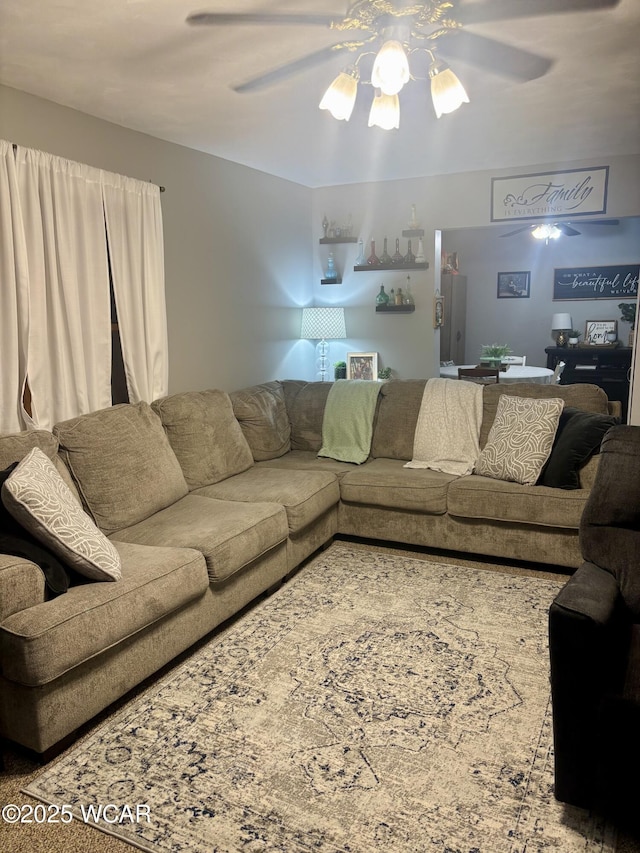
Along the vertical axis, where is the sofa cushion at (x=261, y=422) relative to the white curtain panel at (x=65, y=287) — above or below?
below

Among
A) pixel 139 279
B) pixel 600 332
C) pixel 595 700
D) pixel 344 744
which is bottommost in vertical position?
pixel 344 744

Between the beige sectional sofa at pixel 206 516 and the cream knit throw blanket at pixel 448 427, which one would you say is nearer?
the beige sectional sofa at pixel 206 516

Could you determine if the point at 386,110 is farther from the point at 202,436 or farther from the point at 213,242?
the point at 213,242

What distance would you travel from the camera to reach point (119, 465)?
9.98ft

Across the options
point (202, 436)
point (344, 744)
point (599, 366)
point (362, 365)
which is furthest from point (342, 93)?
point (599, 366)

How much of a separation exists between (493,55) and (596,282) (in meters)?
6.06

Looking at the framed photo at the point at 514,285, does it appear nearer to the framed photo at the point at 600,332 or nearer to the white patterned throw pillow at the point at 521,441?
the framed photo at the point at 600,332

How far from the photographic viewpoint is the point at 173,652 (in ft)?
Result: 8.27

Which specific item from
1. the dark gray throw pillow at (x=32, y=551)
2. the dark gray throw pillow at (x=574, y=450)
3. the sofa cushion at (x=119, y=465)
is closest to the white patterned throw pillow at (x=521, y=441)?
the dark gray throw pillow at (x=574, y=450)

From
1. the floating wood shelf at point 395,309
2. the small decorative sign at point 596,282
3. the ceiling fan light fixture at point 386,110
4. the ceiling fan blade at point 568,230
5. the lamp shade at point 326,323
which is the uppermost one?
the ceiling fan blade at point 568,230

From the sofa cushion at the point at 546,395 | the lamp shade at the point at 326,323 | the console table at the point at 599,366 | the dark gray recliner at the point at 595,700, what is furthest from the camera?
the console table at the point at 599,366

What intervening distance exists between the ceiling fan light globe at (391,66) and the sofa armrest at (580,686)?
6.00ft

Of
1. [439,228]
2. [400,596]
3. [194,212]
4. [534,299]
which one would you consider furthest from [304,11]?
[534,299]

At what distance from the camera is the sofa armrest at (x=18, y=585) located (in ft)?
6.51
